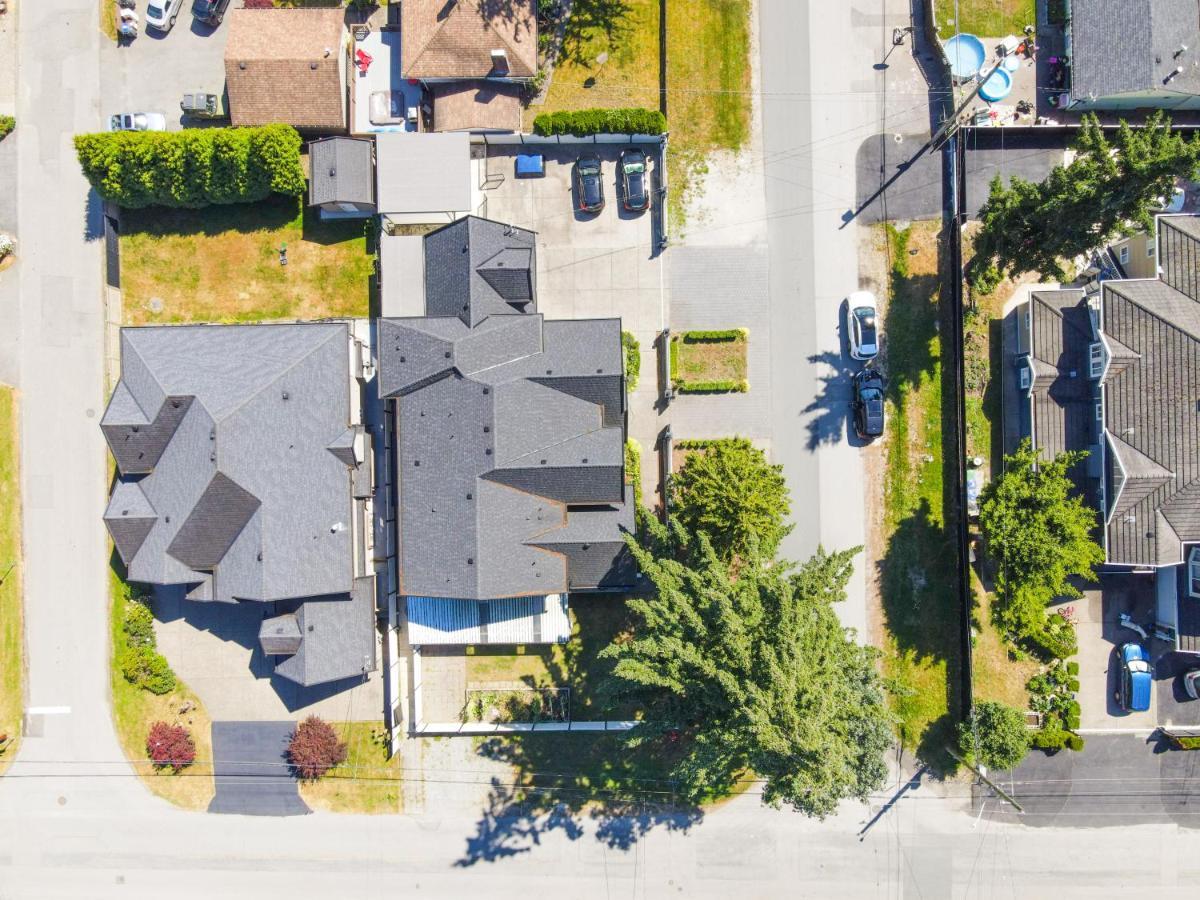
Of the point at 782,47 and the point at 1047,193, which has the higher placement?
the point at 782,47

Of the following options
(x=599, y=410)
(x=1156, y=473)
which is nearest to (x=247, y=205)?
(x=599, y=410)

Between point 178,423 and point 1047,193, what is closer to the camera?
point 1047,193

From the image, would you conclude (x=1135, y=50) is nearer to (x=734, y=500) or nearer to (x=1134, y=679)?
(x=734, y=500)

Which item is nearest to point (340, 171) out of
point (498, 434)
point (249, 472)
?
point (249, 472)

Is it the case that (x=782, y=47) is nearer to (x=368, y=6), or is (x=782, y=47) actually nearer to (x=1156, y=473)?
(x=368, y=6)

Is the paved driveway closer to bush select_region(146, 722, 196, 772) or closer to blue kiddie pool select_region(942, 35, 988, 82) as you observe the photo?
bush select_region(146, 722, 196, 772)

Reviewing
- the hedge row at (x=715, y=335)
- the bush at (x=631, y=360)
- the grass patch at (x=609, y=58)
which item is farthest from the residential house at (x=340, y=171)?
the hedge row at (x=715, y=335)

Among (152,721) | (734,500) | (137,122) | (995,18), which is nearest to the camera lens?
(734,500)
